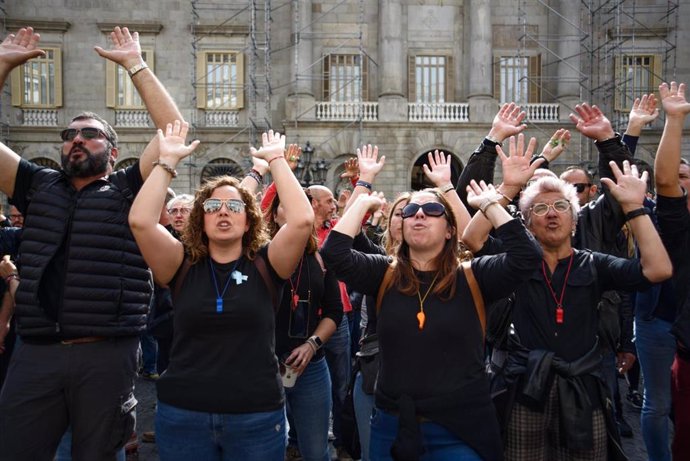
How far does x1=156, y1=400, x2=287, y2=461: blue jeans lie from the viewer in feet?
9.49

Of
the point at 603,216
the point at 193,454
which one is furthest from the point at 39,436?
the point at 603,216

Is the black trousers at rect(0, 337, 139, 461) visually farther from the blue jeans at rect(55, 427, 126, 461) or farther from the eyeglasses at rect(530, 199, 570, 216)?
the eyeglasses at rect(530, 199, 570, 216)

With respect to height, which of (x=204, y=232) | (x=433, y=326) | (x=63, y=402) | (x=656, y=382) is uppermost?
(x=204, y=232)

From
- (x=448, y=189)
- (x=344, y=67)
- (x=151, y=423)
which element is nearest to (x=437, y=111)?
(x=344, y=67)

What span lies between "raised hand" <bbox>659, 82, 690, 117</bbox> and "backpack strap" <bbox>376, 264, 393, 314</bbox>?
2094 mm

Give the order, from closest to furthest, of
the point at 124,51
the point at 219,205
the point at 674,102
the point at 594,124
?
the point at 219,205
the point at 124,51
the point at 674,102
the point at 594,124

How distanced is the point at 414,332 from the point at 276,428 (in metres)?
0.83

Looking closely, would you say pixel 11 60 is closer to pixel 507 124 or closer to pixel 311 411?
pixel 311 411

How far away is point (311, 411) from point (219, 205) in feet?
5.45

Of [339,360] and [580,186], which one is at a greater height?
[580,186]

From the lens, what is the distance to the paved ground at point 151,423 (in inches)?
213

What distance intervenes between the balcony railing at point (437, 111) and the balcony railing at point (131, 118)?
9.94 metres

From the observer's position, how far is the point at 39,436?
3088mm

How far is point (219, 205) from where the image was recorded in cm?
315
